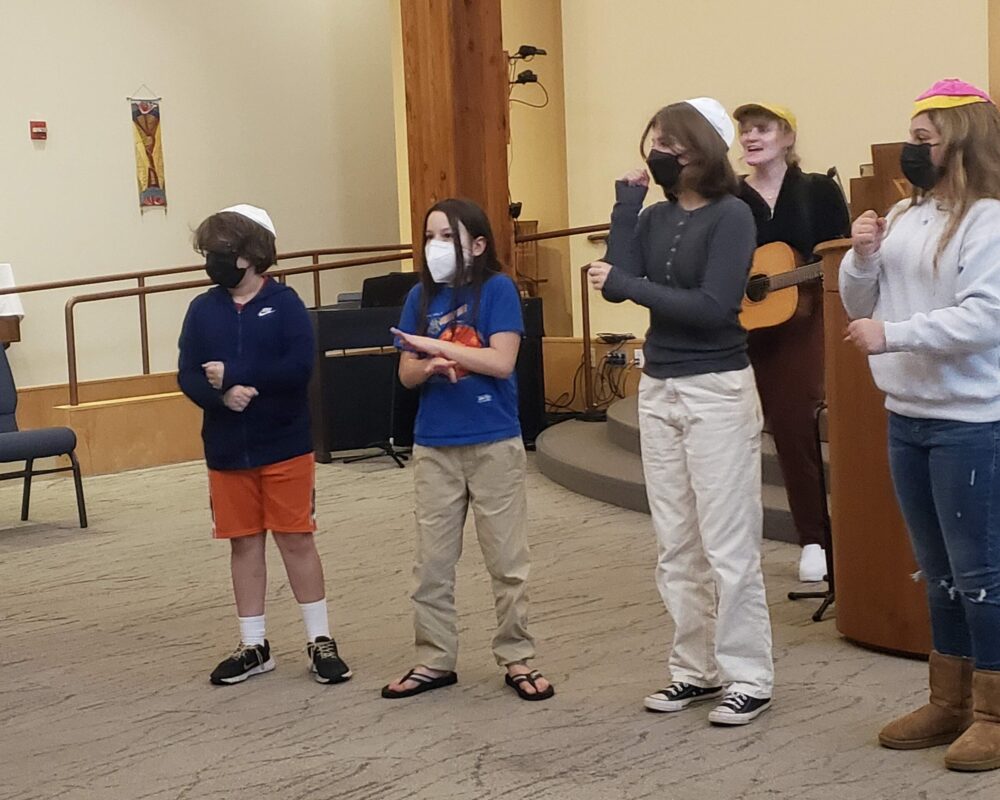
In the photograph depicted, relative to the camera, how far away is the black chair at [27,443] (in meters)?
6.69

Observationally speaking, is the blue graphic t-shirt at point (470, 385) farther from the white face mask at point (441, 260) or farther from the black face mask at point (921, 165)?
the black face mask at point (921, 165)

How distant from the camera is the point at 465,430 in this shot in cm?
367

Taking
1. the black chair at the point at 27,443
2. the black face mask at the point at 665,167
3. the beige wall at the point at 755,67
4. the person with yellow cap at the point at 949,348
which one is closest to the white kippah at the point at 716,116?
the black face mask at the point at 665,167

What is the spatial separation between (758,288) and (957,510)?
1.80 meters

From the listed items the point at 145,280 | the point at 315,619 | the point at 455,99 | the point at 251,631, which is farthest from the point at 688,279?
the point at 145,280

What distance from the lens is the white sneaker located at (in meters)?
4.78

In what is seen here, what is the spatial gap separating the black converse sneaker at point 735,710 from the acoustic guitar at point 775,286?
1.49 m

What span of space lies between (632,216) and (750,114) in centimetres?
128

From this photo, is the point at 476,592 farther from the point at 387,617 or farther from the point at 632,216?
the point at 632,216

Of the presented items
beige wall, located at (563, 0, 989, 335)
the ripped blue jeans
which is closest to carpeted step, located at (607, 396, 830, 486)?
beige wall, located at (563, 0, 989, 335)

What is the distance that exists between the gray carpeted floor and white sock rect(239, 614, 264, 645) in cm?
11

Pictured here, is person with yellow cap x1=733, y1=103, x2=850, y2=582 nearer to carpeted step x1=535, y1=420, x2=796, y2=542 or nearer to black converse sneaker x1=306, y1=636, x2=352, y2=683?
carpeted step x1=535, y1=420, x2=796, y2=542

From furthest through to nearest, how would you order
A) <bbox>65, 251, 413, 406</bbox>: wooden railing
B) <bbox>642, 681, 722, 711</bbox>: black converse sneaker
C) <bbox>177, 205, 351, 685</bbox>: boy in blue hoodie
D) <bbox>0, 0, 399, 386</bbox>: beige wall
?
1. <bbox>0, 0, 399, 386</bbox>: beige wall
2. <bbox>65, 251, 413, 406</bbox>: wooden railing
3. <bbox>177, 205, 351, 685</bbox>: boy in blue hoodie
4. <bbox>642, 681, 722, 711</bbox>: black converse sneaker

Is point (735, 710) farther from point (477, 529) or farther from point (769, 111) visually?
point (769, 111)
